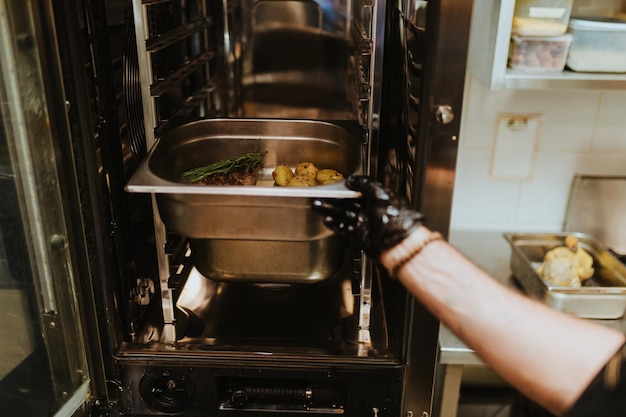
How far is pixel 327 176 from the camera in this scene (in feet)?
4.27

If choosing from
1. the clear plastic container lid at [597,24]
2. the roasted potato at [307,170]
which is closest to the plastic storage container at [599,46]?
the clear plastic container lid at [597,24]

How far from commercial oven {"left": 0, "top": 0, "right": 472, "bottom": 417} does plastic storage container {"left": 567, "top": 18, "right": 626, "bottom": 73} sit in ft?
1.18

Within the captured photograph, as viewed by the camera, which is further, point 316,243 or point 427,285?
point 316,243

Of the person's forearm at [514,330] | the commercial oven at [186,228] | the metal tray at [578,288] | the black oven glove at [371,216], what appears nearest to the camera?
the person's forearm at [514,330]

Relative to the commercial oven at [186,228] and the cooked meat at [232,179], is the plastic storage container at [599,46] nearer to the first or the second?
the commercial oven at [186,228]

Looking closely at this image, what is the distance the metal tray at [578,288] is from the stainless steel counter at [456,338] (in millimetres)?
43

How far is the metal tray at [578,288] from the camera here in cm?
123

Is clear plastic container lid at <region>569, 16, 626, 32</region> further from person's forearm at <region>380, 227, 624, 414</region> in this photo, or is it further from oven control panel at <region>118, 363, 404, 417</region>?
oven control panel at <region>118, 363, 404, 417</region>

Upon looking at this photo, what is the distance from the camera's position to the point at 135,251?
1312mm

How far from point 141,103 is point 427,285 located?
769 mm

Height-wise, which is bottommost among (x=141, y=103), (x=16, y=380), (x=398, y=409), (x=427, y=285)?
(x=398, y=409)

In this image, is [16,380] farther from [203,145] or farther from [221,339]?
[203,145]

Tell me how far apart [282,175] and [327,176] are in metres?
0.10

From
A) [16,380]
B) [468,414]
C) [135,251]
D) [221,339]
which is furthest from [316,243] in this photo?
[468,414]
